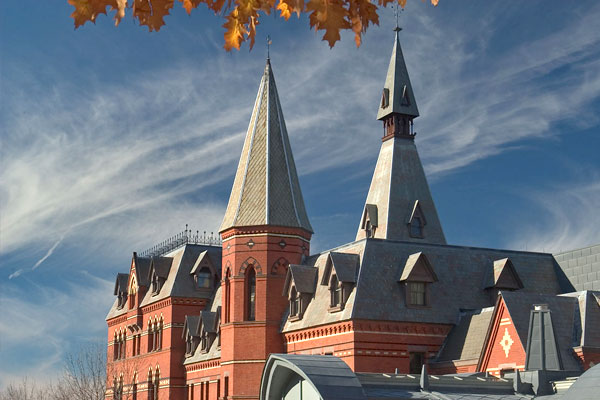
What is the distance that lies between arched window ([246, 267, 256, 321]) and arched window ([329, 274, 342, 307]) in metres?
6.97

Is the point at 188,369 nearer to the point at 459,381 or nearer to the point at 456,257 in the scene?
the point at 456,257

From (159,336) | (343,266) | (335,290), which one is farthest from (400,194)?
(159,336)

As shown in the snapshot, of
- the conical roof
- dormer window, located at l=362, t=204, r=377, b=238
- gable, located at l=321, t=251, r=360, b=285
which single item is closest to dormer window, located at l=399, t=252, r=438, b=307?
gable, located at l=321, t=251, r=360, b=285

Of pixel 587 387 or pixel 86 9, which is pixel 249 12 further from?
pixel 587 387

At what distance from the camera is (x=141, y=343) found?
60.4 m

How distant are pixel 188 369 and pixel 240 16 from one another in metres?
48.9

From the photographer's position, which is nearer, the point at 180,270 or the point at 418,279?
the point at 418,279

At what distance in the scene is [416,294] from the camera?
4062 cm

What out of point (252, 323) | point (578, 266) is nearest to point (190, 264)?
point (252, 323)

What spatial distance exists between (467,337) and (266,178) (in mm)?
14997

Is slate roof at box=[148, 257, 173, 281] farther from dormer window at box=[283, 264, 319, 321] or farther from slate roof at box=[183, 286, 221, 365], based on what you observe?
dormer window at box=[283, 264, 319, 321]

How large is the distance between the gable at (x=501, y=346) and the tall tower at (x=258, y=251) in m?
13.1

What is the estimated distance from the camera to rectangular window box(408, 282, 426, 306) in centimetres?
4041

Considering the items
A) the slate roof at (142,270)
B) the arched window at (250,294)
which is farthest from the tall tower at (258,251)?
the slate roof at (142,270)
